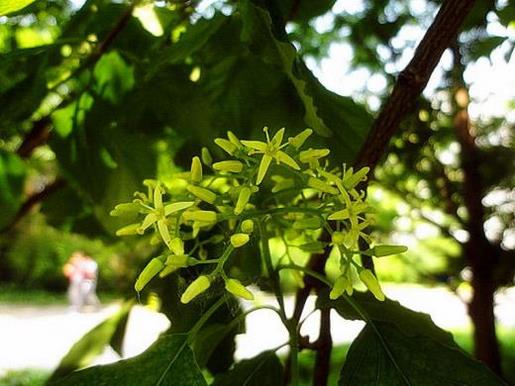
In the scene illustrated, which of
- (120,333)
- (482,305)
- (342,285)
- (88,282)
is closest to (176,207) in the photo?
(342,285)

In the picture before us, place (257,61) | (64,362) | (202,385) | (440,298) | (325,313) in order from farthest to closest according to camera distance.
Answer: (440,298) → (64,362) → (257,61) → (325,313) → (202,385)

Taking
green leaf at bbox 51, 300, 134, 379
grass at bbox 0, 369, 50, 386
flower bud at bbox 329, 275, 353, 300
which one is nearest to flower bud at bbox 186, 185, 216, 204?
flower bud at bbox 329, 275, 353, 300

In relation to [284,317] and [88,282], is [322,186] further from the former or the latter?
[88,282]

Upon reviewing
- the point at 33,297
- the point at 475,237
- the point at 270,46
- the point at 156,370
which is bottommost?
the point at 156,370

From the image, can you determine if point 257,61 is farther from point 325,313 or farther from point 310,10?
point 325,313

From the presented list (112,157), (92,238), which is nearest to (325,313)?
(112,157)

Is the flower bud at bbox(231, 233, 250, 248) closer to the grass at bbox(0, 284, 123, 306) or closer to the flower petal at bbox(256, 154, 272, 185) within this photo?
the flower petal at bbox(256, 154, 272, 185)

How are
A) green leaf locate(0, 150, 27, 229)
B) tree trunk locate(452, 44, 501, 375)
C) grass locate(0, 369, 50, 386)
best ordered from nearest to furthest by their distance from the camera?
green leaf locate(0, 150, 27, 229)
tree trunk locate(452, 44, 501, 375)
grass locate(0, 369, 50, 386)
